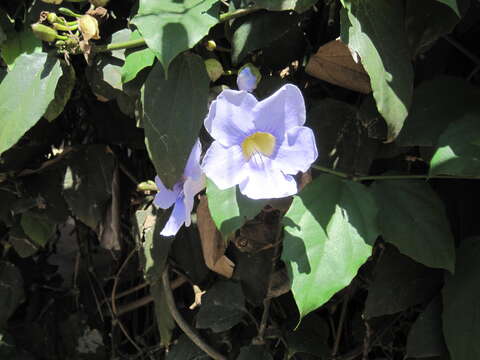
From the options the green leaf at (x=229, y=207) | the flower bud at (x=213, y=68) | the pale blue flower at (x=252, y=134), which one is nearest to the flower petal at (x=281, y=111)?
the pale blue flower at (x=252, y=134)

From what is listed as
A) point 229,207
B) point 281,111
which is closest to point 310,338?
point 229,207

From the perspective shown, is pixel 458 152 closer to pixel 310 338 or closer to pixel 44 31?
pixel 310 338

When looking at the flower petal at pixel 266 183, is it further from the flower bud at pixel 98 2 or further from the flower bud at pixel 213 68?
the flower bud at pixel 98 2

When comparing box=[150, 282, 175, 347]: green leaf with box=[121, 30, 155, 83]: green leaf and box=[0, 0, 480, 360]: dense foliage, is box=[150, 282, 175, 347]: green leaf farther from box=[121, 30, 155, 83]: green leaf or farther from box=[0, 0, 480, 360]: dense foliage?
box=[121, 30, 155, 83]: green leaf

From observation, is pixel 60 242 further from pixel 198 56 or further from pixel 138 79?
pixel 198 56

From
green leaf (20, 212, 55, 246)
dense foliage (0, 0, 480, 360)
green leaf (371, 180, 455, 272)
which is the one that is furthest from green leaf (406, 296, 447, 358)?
green leaf (20, 212, 55, 246)

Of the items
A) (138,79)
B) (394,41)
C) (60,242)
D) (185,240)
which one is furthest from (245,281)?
(60,242)
